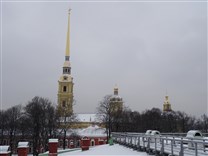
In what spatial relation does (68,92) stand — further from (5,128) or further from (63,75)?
(5,128)

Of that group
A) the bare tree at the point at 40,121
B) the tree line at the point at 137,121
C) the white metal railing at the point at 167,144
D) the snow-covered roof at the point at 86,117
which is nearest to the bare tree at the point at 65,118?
the bare tree at the point at 40,121

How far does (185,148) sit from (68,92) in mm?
94188

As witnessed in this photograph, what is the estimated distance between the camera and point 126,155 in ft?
62.1

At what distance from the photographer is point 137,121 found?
3000 inches

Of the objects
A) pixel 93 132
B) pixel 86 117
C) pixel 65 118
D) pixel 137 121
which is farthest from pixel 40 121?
pixel 86 117

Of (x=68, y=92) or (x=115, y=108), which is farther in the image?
(x=68, y=92)

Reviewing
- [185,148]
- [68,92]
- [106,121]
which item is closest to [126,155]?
[185,148]

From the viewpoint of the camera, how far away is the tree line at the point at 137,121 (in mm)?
54688

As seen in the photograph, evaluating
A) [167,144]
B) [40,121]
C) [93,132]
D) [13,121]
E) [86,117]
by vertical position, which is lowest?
[93,132]

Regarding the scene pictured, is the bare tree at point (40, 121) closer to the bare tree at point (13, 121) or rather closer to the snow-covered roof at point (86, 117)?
the bare tree at point (13, 121)

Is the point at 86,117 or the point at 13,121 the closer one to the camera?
the point at 13,121

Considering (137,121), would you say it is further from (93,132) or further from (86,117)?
(86,117)

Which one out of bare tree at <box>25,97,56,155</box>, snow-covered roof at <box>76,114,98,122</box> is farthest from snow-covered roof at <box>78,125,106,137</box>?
bare tree at <box>25,97,56,155</box>

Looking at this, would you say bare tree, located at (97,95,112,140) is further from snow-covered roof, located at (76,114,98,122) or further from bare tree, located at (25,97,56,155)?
snow-covered roof, located at (76,114,98,122)
